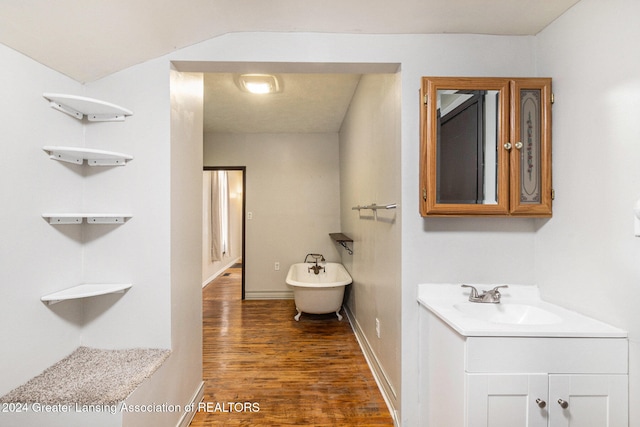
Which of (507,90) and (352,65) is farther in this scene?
(352,65)

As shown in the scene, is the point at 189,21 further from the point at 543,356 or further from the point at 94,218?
the point at 543,356

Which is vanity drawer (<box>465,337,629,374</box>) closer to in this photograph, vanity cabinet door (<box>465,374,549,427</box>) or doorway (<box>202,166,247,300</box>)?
vanity cabinet door (<box>465,374,549,427</box>)

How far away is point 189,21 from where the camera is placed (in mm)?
1499

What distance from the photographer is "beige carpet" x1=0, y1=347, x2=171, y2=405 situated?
1231 millimetres

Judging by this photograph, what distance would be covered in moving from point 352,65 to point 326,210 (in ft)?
10.4

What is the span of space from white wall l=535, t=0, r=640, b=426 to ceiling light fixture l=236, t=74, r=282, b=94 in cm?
205

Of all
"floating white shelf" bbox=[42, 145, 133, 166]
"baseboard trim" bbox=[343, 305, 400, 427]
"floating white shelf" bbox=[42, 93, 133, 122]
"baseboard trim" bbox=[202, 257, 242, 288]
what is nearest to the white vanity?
"baseboard trim" bbox=[343, 305, 400, 427]

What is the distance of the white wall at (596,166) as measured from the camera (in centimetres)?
118

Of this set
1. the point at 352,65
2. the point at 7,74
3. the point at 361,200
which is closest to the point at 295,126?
the point at 361,200

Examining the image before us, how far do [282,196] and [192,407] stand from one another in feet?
10.5

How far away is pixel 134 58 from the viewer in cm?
161

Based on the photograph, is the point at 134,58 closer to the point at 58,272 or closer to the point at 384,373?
the point at 58,272

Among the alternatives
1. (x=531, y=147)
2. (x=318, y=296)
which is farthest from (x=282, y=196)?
(x=531, y=147)

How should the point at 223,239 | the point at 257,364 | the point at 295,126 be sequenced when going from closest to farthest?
the point at 257,364
the point at 295,126
the point at 223,239
